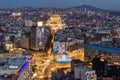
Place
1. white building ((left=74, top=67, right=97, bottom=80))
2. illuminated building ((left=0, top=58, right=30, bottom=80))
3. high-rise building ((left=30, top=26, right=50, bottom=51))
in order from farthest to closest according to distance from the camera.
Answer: high-rise building ((left=30, top=26, right=50, bottom=51)) < white building ((left=74, top=67, right=97, bottom=80)) < illuminated building ((left=0, top=58, right=30, bottom=80))

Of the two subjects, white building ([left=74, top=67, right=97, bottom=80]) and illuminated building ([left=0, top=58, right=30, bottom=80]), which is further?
white building ([left=74, top=67, right=97, bottom=80])

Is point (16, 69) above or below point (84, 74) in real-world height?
above

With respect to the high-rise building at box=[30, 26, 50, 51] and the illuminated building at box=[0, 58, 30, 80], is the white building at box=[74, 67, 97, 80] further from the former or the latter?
the high-rise building at box=[30, 26, 50, 51]

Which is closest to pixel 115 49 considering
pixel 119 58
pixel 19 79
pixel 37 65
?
pixel 119 58

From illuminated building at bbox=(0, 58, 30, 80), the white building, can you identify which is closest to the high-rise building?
illuminated building at bbox=(0, 58, 30, 80)

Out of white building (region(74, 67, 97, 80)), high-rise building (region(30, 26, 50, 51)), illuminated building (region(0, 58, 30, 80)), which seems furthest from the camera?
high-rise building (region(30, 26, 50, 51))

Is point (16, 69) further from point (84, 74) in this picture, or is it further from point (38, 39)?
point (38, 39)

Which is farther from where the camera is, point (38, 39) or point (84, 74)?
point (38, 39)

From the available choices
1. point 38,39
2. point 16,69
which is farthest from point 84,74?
point 38,39

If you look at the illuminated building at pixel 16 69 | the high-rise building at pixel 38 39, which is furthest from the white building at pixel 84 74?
the high-rise building at pixel 38 39

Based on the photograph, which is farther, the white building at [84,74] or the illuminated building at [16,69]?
the white building at [84,74]

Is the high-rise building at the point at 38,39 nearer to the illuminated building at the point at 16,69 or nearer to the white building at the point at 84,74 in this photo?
the illuminated building at the point at 16,69
